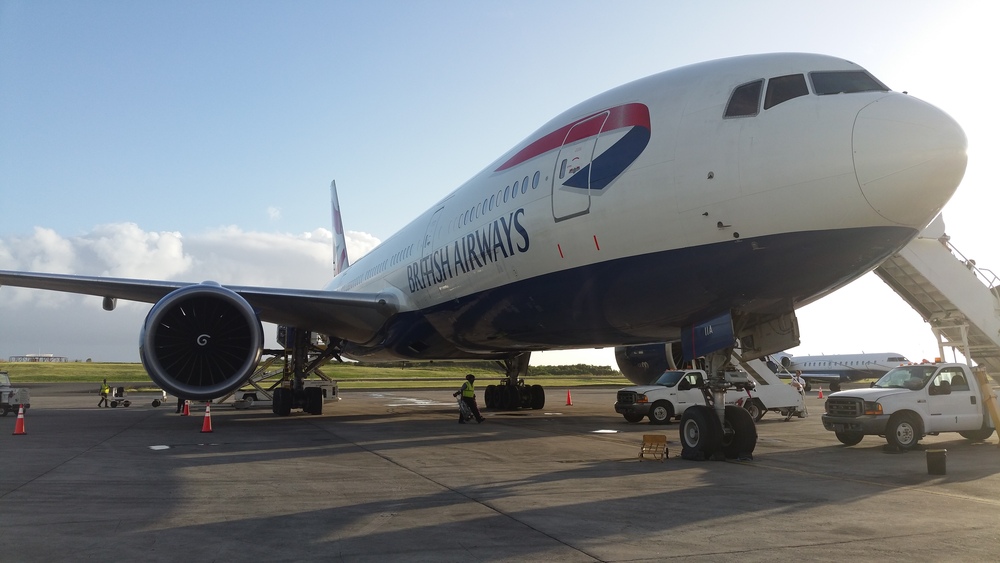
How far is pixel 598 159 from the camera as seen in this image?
9.20m

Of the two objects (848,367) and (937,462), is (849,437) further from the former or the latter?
(848,367)

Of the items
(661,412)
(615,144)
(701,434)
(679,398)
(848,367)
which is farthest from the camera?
(848,367)

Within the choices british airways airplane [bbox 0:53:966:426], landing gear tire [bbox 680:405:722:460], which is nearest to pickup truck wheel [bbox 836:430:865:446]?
british airways airplane [bbox 0:53:966:426]

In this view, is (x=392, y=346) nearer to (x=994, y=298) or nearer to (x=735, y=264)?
(x=735, y=264)

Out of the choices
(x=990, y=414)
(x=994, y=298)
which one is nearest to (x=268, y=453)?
(x=990, y=414)

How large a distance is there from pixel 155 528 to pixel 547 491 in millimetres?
3505

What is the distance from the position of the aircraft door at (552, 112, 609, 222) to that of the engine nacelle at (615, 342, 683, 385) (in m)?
10.0

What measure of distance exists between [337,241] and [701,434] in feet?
82.9

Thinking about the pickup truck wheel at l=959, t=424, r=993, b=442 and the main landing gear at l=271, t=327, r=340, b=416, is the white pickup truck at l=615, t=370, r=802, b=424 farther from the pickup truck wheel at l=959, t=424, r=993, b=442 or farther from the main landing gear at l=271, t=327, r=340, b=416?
the main landing gear at l=271, t=327, r=340, b=416

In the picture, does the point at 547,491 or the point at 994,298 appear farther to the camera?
the point at 994,298

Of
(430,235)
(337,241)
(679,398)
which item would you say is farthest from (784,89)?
(337,241)

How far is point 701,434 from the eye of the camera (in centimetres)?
938

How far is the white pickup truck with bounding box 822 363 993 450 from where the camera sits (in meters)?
11.5

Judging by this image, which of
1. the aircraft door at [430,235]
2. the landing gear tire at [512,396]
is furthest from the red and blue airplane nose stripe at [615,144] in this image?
the landing gear tire at [512,396]
